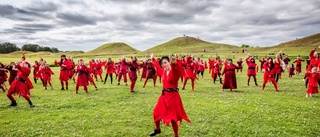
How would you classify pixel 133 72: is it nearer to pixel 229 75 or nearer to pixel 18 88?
pixel 229 75

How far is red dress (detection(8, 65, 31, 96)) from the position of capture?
12531 mm

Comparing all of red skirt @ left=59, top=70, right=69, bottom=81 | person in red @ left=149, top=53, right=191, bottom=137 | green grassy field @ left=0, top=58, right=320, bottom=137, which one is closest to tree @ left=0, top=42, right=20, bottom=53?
red skirt @ left=59, top=70, right=69, bottom=81

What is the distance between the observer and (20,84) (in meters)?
12.6

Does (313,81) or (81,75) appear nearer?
(313,81)

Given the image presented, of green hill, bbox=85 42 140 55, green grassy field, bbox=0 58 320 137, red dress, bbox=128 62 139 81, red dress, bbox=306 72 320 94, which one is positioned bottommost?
green grassy field, bbox=0 58 320 137

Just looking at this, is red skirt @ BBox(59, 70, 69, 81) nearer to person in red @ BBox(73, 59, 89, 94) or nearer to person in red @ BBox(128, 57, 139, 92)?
person in red @ BBox(73, 59, 89, 94)

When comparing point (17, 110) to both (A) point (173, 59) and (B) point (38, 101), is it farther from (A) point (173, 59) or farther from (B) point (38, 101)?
(A) point (173, 59)

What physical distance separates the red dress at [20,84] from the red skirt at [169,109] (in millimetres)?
8622

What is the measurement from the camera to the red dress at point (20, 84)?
1253 centimetres

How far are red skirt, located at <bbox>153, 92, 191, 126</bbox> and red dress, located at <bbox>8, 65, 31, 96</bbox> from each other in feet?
28.3

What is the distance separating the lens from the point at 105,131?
29.6 feet

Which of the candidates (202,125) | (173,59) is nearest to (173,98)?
(173,59)

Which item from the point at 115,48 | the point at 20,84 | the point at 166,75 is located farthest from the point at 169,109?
the point at 115,48

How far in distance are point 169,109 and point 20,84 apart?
363 inches
